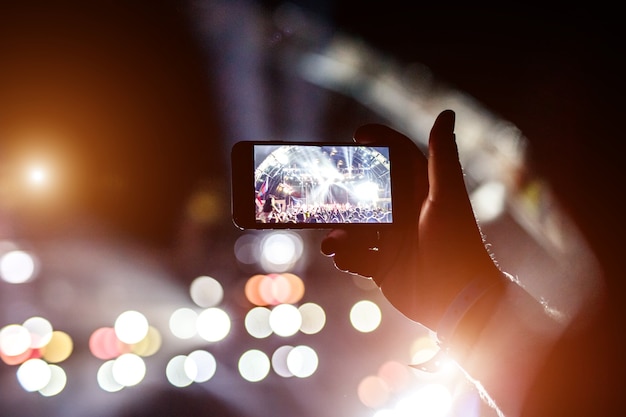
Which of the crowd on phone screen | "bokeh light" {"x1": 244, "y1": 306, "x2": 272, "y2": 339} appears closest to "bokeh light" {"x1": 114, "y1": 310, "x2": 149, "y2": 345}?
"bokeh light" {"x1": 244, "y1": 306, "x2": 272, "y2": 339}

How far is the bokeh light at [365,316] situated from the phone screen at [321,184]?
154cm

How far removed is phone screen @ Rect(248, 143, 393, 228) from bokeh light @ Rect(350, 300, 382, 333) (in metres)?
1.54

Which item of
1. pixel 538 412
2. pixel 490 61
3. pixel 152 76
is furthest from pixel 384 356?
pixel 538 412

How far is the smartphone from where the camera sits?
0.93 meters

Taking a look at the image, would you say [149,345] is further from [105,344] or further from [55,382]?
[55,382]

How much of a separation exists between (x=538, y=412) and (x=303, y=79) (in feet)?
5.16

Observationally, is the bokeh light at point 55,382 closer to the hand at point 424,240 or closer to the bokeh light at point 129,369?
the bokeh light at point 129,369

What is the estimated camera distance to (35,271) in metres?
2.32

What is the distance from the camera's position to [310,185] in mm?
987

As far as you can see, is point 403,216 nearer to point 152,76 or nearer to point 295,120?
point 295,120

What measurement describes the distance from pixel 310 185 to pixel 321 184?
0.07 ft

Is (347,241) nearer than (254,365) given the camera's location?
Yes

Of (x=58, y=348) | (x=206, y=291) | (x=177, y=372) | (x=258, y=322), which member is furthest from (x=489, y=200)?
(x=58, y=348)

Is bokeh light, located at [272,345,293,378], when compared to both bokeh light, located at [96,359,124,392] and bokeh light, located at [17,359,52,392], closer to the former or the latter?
bokeh light, located at [96,359,124,392]
